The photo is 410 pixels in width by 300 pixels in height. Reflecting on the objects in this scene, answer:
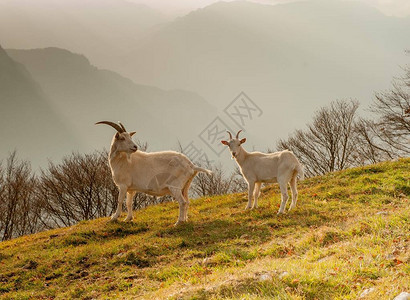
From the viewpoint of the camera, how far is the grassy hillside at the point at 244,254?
5508 mm

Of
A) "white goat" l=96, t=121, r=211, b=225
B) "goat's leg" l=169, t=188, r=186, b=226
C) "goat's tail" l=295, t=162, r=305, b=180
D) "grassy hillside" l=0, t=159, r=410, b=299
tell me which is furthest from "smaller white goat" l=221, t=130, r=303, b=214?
"goat's leg" l=169, t=188, r=186, b=226

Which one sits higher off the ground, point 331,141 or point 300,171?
point 300,171

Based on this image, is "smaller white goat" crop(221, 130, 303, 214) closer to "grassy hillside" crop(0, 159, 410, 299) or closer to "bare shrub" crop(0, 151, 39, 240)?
"grassy hillside" crop(0, 159, 410, 299)

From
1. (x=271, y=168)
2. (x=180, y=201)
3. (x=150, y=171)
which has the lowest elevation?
(x=180, y=201)

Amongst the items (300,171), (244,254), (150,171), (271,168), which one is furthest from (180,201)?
(244,254)

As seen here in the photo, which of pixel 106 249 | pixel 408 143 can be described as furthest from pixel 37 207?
pixel 408 143

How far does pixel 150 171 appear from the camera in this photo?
13.6 metres

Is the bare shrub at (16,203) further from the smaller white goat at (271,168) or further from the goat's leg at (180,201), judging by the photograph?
the smaller white goat at (271,168)

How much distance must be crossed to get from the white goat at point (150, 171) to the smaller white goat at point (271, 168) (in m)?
1.90

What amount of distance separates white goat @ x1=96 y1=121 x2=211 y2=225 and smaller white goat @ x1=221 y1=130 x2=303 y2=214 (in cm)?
190

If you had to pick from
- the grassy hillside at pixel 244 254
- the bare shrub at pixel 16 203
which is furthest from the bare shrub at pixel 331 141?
the bare shrub at pixel 16 203

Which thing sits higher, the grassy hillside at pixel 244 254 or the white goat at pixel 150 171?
Answer: the white goat at pixel 150 171

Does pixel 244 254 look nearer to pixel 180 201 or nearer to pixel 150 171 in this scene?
pixel 180 201

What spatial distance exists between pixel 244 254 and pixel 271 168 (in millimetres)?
5818
